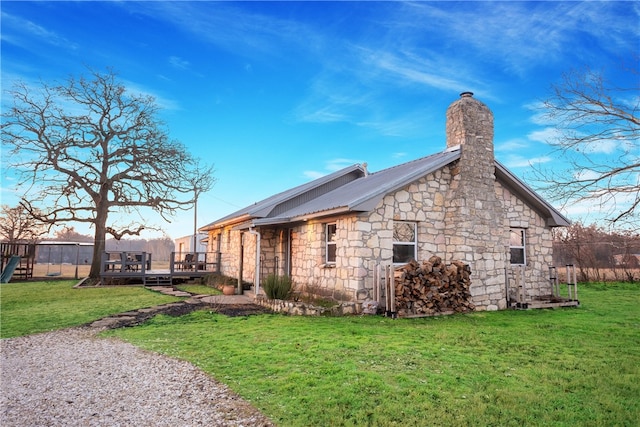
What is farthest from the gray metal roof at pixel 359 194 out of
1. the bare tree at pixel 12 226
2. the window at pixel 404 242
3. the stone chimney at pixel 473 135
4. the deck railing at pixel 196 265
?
the bare tree at pixel 12 226

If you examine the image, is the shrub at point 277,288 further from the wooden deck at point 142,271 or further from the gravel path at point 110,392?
the wooden deck at point 142,271

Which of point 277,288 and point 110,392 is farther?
point 277,288

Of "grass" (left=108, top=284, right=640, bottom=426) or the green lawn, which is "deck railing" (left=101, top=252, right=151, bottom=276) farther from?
"grass" (left=108, top=284, right=640, bottom=426)

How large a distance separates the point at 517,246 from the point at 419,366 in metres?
9.23

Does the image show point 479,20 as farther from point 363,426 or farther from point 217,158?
point 217,158

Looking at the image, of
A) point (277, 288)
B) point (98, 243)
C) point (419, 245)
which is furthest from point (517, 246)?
Result: point (98, 243)

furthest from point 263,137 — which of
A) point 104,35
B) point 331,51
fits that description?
point 104,35

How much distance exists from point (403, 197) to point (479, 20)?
197 inches

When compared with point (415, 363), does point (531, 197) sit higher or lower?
higher

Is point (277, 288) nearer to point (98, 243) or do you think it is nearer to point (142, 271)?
point (142, 271)

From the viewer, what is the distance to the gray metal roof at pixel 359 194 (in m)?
10.4

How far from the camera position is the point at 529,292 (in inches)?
505

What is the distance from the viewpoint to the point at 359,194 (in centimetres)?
1117

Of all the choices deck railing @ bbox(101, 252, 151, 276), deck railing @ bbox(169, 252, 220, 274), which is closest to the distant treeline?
deck railing @ bbox(169, 252, 220, 274)
